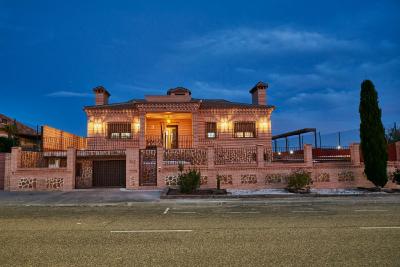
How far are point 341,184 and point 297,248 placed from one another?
14.8 metres

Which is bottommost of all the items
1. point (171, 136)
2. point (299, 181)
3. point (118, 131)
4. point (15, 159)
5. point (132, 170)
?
point (299, 181)

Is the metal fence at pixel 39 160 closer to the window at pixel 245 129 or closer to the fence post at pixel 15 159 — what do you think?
the fence post at pixel 15 159

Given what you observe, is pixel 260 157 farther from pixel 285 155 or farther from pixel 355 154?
pixel 355 154

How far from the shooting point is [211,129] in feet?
87.0

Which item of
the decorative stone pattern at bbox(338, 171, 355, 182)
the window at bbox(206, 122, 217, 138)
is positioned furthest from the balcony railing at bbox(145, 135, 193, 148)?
the decorative stone pattern at bbox(338, 171, 355, 182)

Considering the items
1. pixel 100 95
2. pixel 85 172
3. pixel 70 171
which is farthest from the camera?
pixel 100 95

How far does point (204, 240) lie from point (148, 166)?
13.3 meters

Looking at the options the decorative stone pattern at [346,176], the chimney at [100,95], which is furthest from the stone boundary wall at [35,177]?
the decorative stone pattern at [346,176]

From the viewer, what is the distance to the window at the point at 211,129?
26453 millimetres

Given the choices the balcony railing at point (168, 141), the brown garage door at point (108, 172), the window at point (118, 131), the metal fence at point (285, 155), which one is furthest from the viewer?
the window at point (118, 131)

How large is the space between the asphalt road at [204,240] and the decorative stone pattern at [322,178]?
9.02m

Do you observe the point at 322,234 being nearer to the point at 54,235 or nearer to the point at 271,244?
the point at 271,244

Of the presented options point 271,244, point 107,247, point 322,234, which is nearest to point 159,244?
point 107,247

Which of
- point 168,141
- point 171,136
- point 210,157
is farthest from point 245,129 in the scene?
point 210,157
